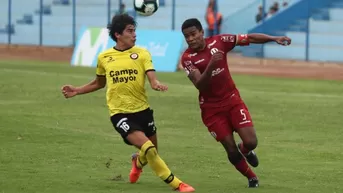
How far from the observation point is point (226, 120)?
39.5 feet

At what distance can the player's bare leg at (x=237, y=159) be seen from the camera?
1191 cm

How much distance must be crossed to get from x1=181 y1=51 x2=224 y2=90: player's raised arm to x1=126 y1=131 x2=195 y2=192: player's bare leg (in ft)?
2.86

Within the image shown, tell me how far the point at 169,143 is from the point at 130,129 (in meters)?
4.98

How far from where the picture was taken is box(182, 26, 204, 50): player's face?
11727mm

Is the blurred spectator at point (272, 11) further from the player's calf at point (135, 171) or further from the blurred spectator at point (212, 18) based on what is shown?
the player's calf at point (135, 171)

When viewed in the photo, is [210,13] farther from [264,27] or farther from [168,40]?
[168,40]

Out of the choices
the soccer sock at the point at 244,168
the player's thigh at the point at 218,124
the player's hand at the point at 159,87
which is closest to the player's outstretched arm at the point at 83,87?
the player's hand at the point at 159,87

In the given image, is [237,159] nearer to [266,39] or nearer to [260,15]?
[266,39]

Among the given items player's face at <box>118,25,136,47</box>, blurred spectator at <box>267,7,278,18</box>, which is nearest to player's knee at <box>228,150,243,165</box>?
player's face at <box>118,25,136,47</box>

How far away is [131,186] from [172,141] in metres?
4.73

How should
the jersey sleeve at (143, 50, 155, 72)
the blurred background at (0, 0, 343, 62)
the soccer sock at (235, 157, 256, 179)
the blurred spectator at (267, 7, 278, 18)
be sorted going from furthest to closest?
1. the blurred spectator at (267, 7, 278, 18)
2. the blurred background at (0, 0, 343, 62)
3. the soccer sock at (235, 157, 256, 179)
4. the jersey sleeve at (143, 50, 155, 72)

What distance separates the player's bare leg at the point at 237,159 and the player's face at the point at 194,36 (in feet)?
3.77

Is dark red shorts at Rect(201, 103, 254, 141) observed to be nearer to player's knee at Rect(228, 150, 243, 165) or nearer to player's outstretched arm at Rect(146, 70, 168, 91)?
player's knee at Rect(228, 150, 243, 165)

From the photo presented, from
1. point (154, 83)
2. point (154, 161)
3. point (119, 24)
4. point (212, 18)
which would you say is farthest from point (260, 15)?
point (154, 161)
